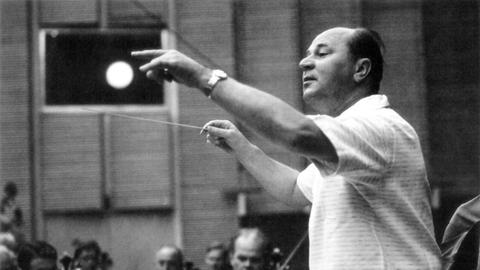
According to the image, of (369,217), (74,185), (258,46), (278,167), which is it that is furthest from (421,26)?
(369,217)

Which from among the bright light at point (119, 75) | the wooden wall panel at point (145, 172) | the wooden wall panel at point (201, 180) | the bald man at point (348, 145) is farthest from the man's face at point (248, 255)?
the bald man at point (348, 145)

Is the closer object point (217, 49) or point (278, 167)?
point (278, 167)

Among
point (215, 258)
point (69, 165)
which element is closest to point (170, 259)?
point (215, 258)

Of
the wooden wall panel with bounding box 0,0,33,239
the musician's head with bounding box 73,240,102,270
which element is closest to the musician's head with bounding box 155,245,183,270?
the musician's head with bounding box 73,240,102,270

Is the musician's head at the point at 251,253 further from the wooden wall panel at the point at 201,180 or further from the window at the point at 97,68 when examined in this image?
the window at the point at 97,68

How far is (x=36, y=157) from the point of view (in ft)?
40.1

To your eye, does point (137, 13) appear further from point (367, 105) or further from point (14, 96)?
point (367, 105)

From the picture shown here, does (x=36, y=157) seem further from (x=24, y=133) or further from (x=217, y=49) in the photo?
(x=217, y=49)

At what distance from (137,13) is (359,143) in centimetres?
951

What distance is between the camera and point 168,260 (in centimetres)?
982

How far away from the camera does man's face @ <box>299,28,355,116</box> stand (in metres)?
3.66

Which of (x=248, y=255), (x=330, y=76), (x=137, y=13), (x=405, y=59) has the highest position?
(x=137, y=13)

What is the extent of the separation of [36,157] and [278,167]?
8.31 meters

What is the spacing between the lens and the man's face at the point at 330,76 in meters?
3.66
